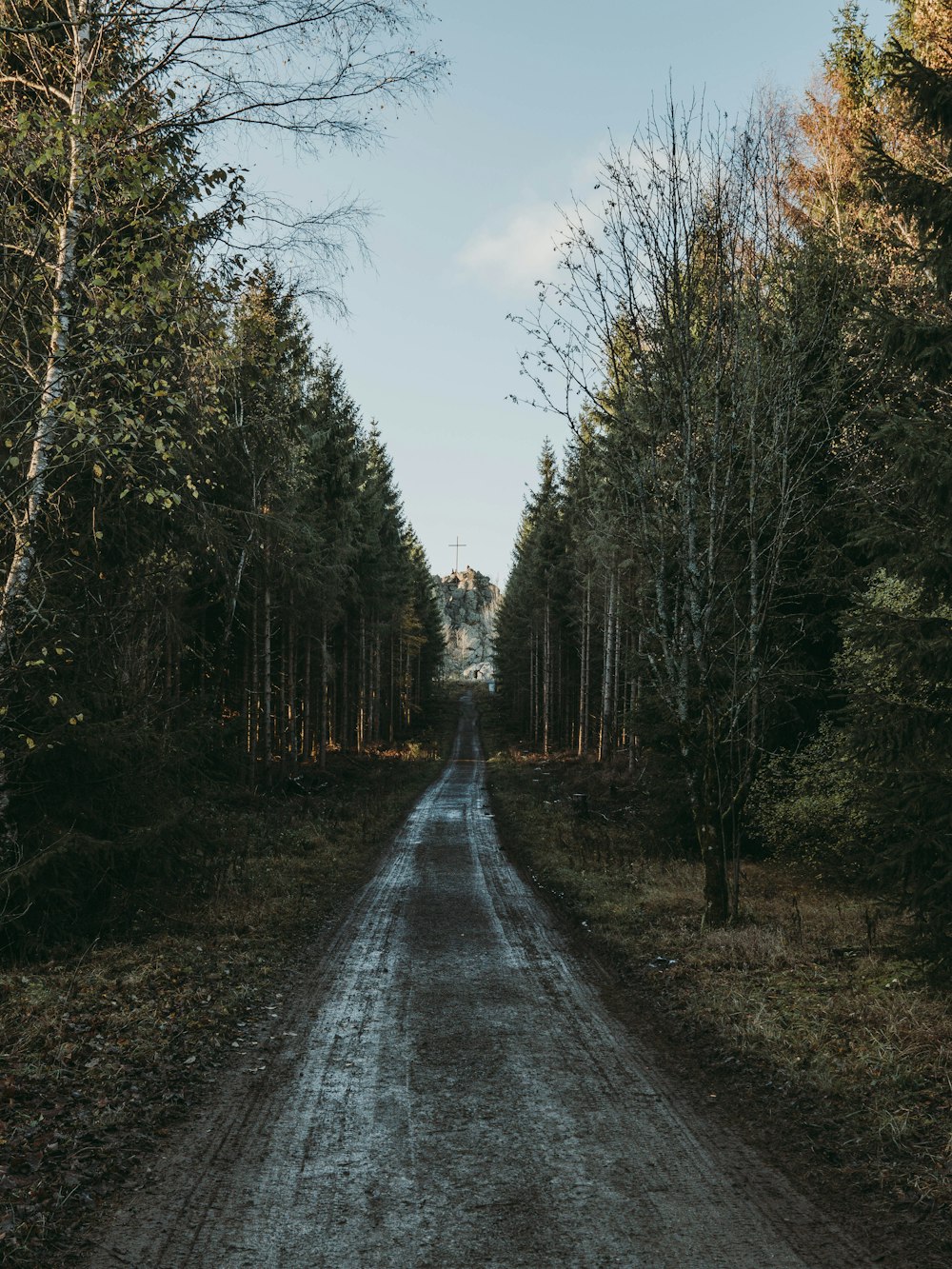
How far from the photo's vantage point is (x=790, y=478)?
1159cm

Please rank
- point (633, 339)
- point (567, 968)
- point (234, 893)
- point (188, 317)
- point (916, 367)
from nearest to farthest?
1. point (188, 317)
2. point (916, 367)
3. point (567, 968)
4. point (633, 339)
5. point (234, 893)

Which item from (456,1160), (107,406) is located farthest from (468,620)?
(456,1160)

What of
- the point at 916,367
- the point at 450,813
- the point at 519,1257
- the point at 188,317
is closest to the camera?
the point at 519,1257

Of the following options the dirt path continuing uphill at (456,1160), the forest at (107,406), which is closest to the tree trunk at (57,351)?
the forest at (107,406)

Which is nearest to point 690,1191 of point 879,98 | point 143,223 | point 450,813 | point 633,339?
point 143,223

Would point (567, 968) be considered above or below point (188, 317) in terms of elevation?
below

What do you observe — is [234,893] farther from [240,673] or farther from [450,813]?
[240,673]

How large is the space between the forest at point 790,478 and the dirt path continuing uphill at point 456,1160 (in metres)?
3.48

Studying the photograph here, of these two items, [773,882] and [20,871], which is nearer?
[20,871]

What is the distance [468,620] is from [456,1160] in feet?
585

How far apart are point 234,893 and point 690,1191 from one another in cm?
925

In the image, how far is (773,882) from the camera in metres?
Answer: 15.4

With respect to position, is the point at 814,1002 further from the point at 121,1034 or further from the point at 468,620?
the point at 468,620

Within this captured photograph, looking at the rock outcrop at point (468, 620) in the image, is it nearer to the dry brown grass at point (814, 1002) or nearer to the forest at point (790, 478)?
the forest at point (790, 478)
